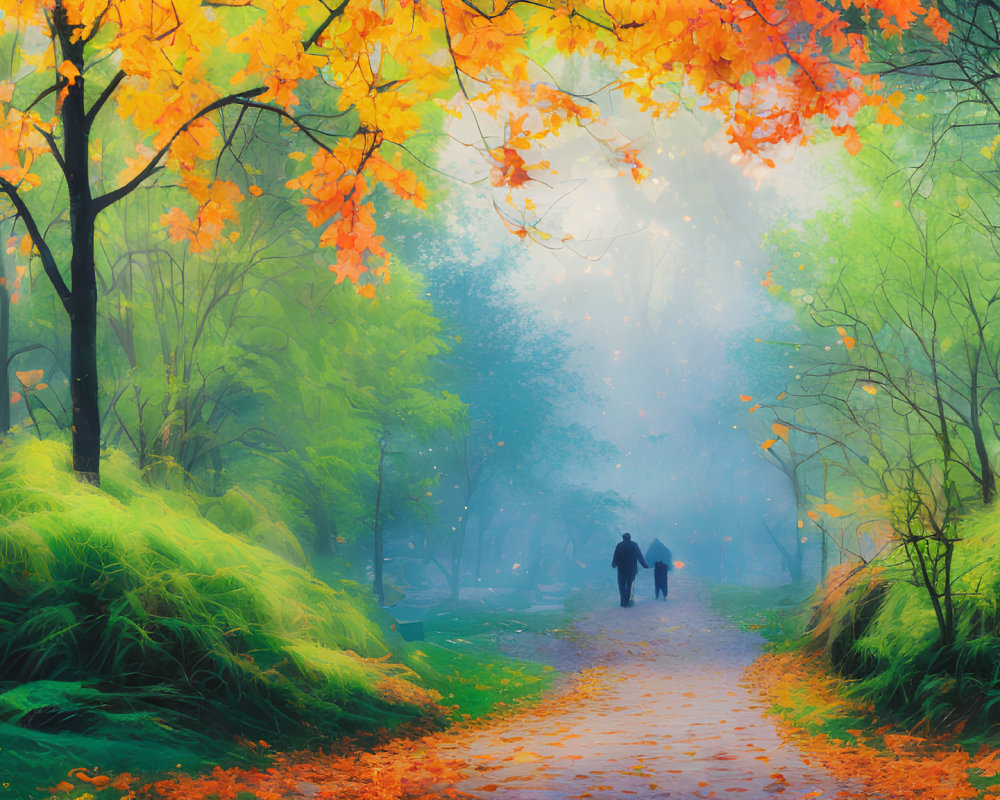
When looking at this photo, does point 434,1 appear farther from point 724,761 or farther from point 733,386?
point 733,386

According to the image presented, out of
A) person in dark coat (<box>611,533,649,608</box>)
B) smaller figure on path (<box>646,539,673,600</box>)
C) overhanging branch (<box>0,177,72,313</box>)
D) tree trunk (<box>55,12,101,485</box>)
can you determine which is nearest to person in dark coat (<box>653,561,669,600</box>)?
smaller figure on path (<box>646,539,673,600</box>)

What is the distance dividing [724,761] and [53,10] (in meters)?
6.88

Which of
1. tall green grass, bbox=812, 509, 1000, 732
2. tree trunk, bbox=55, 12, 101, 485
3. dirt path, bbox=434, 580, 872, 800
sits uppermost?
tree trunk, bbox=55, 12, 101, 485

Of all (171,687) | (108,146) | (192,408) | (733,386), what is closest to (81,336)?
(171,687)

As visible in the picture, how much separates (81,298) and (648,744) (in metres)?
5.28

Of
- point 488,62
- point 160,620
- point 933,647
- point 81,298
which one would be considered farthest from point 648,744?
point 81,298

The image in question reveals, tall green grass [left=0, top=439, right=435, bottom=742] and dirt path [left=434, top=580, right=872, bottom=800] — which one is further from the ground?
tall green grass [left=0, top=439, right=435, bottom=742]

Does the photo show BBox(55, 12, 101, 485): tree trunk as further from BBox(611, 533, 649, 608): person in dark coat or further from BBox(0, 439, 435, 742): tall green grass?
BBox(611, 533, 649, 608): person in dark coat

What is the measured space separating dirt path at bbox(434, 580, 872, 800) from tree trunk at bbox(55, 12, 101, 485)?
349 cm

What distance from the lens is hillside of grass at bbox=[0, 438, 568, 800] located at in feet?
13.5

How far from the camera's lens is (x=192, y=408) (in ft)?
34.0

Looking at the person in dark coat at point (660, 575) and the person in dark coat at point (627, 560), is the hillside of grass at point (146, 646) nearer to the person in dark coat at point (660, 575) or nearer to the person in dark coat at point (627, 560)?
the person in dark coat at point (627, 560)

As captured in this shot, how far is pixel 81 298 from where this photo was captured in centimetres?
607

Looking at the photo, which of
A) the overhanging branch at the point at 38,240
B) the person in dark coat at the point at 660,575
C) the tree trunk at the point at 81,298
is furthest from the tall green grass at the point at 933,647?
the person in dark coat at the point at 660,575
